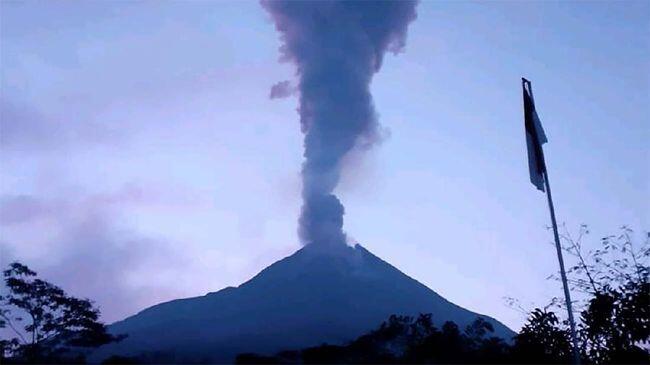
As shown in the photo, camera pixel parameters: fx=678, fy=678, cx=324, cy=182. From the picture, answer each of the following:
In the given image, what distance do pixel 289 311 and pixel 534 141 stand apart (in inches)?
2149

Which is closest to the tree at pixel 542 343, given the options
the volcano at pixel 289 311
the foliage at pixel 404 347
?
the foliage at pixel 404 347

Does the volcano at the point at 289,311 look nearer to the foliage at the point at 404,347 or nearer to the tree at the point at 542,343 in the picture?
the foliage at the point at 404,347

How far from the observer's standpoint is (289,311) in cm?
7031

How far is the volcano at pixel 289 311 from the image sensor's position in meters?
54.8

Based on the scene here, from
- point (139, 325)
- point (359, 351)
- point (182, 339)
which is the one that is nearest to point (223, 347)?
point (182, 339)

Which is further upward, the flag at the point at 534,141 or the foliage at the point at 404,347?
the flag at the point at 534,141

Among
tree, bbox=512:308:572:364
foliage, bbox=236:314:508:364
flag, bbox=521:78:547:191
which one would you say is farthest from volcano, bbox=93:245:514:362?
flag, bbox=521:78:547:191

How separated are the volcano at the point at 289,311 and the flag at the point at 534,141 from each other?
33.9 metres

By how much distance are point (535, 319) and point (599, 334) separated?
107 inches

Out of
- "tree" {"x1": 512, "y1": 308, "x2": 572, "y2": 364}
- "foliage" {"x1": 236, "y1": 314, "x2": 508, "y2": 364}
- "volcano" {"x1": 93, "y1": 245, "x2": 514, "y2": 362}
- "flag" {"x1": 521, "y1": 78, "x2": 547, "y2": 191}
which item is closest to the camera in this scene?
"flag" {"x1": 521, "y1": 78, "x2": 547, "y2": 191}

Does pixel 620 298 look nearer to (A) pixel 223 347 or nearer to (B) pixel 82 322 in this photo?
(B) pixel 82 322

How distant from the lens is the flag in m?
18.3

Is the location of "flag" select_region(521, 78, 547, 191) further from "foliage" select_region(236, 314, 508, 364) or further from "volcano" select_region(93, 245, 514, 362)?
"volcano" select_region(93, 245, 514, 362)

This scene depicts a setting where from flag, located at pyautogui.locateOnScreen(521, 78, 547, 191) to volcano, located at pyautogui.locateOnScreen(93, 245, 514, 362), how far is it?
33942mm
